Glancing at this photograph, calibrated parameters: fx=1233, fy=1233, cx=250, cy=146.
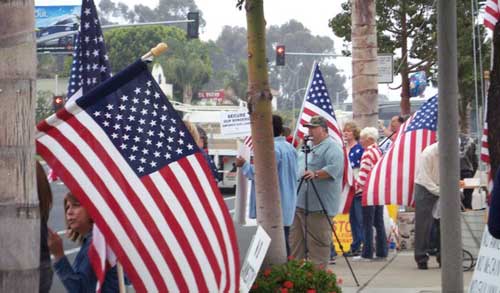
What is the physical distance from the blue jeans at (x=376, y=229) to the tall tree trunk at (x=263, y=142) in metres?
5.44

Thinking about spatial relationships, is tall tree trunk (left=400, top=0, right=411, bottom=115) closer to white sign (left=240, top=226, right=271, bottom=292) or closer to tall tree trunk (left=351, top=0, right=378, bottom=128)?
tall tree trunk (left=351, top=0, right=378, bottom=128)

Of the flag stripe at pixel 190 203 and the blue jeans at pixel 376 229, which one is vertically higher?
Result: the flag stripe at pixel 190 203

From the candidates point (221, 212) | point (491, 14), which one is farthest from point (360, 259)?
point (221, 212)

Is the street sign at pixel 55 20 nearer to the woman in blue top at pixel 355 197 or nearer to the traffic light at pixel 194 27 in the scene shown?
the traffic light at pixel 194 27

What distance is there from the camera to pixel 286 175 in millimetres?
12492

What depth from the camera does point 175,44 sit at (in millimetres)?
146750

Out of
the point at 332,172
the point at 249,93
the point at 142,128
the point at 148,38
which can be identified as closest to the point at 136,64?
the point at 142,128

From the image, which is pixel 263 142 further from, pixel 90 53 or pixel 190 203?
pixel 190 203

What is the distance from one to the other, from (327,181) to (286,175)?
0.57 metres

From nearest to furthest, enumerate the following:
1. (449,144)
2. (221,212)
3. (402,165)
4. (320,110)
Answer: (221,212)
(449,144)
(402,165)
(320,110)

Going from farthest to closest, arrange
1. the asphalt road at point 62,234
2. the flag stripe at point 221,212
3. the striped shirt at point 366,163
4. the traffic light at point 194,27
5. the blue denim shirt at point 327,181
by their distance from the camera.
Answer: the traffic light at point 194,27 → the striped shirt at point 366,163 → the asphalt road at point 62,234 → the blue denim shirt at point 327,181 → the flag stripe at point 221,212

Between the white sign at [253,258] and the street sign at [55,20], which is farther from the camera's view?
the street sign at [55,20]

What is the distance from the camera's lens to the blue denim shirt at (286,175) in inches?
488

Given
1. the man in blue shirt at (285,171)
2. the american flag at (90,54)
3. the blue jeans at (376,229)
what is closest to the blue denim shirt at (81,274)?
the american flag at (90,54)
